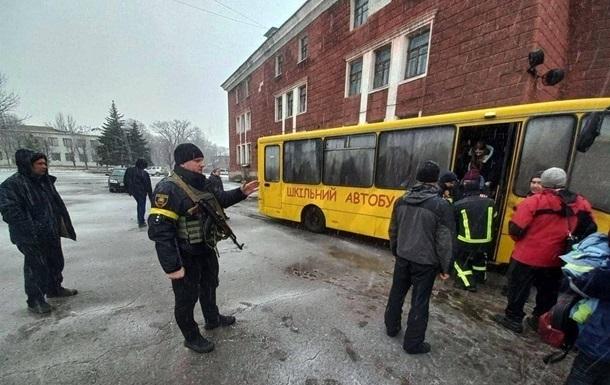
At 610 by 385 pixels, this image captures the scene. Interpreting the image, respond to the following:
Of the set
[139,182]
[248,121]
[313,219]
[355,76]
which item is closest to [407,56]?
[355,76]

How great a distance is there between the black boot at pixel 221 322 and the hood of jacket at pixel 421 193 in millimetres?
2270

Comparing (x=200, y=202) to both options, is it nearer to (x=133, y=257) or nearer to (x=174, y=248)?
(x=174, y=248)

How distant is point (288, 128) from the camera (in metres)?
17.2

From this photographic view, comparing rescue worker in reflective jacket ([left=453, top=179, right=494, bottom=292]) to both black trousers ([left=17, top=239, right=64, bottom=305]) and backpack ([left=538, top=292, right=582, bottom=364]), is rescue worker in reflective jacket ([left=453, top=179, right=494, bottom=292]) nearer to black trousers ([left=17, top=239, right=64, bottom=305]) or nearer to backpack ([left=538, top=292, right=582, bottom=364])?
backpack ([left=538, top=292, right=582, bottom=364])

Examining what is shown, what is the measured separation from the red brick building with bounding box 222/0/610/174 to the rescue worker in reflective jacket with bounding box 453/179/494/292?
5.36m

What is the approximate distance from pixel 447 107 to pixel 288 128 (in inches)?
419

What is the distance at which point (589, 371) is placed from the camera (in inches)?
62.7

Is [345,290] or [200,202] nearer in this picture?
[200,202]

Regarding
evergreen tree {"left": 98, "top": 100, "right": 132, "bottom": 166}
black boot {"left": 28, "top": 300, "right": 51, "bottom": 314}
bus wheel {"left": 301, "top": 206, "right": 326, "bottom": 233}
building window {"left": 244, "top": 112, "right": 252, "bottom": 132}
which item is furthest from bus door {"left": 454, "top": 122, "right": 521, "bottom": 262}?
evergreen tree {"left": 98, "top": 100, "right": 132, "bottom": 166}

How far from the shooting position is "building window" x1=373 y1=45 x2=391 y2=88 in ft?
34.9

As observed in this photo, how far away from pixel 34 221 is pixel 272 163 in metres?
5.26

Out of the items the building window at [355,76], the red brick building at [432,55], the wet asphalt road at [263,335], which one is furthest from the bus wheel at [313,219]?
the building window at [355,76]

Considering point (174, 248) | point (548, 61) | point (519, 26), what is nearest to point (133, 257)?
point (174, 248)

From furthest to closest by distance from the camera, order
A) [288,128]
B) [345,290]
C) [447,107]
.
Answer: [288,128] < [447,107] < [345,290]
